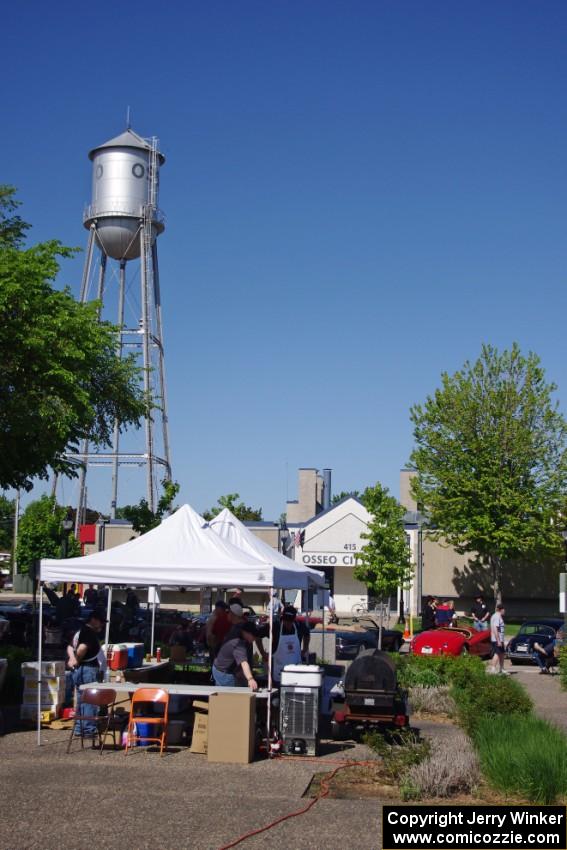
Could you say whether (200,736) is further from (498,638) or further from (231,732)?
(498,638)

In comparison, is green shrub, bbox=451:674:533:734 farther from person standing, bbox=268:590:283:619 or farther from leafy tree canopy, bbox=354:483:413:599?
leafy tree canopy, bbox=354:483:413:599

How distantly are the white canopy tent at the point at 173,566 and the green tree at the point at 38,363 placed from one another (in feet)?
→ 24.4

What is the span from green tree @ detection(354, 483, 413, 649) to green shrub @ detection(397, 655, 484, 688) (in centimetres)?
2662

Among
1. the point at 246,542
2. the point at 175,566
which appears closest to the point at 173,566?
the point at 175,566

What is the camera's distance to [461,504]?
46000mm

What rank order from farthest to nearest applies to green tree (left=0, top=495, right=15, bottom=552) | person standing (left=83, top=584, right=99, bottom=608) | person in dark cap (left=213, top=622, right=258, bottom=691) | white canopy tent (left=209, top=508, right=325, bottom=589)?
green tree (left=0, top=495, right=15, bottom=552), person standing (left=83, top=584, right=99, bottom=608), white canopy tent (left=209, top=508, right=325, bottom=589), person in dark cap (left=213, top=622, right=258, bottom=691)

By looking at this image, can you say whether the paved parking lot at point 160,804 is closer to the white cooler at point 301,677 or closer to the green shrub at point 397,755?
the green shrub at point 397,755

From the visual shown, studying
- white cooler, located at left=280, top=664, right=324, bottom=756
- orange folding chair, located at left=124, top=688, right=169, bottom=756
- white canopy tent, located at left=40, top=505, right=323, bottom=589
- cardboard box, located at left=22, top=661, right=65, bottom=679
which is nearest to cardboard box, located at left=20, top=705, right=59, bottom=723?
cardboard box, located at left=22, top=661, right=65, bottom=679

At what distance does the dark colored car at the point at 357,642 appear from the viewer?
1017 inches

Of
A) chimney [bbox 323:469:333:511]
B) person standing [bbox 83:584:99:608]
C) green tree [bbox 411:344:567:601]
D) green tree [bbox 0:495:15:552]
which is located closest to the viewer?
person standing [bbox 83:584:99:608]

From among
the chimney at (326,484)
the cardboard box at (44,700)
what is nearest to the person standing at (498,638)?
the cardboard box at (44,700)

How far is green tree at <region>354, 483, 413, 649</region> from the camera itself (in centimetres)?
4766

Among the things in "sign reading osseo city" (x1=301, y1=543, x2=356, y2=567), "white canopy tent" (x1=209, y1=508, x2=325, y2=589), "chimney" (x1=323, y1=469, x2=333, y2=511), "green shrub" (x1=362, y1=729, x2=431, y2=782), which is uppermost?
"chimney" (x1=323, y1=469, x2=333, y2=511)

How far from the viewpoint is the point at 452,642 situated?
26453 mm
